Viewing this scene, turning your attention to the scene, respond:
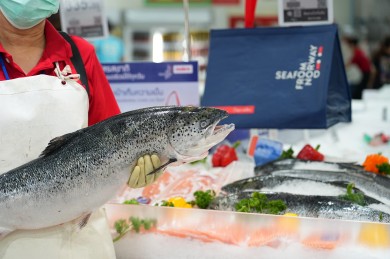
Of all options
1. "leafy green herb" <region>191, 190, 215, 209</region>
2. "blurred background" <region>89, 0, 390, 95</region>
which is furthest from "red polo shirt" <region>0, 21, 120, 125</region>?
"blurred background" <region>89, 0, 390, 95</region>

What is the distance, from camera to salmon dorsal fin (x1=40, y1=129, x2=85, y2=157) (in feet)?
5.47

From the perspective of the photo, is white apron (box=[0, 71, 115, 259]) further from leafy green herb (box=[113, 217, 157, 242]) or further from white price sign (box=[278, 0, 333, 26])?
white price sign (box=[278, 0, 333, 26])

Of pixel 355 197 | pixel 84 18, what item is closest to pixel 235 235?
pixel 355 197

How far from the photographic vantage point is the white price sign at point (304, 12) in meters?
3.04

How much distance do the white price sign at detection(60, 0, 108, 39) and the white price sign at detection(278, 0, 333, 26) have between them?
1.13m

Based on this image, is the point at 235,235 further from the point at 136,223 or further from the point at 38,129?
the point at 38,129

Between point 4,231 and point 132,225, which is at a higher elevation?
point 4,231

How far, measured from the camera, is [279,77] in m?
2.99

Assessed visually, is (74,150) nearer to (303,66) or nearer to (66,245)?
(66,245)

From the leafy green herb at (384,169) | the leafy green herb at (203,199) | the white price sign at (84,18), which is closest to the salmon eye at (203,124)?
the leafy green herb at (203,199)

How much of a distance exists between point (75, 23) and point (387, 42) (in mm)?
8977

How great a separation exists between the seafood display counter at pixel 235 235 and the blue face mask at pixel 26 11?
86 cm

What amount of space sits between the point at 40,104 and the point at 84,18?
71.9 inches

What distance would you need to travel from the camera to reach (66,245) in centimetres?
176
